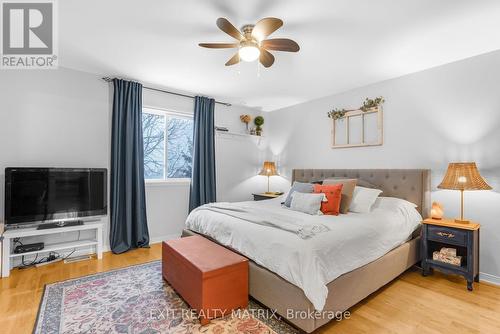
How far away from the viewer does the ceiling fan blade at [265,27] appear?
1931 mm

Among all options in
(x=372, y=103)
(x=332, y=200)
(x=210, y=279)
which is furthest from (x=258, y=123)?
(x=210, y=279)

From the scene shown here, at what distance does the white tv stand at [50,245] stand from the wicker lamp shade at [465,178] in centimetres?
414

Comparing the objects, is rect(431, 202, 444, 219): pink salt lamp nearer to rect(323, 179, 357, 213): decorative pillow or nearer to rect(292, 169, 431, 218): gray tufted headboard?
rect(292, 169, 431, 218): gray tufted headboard

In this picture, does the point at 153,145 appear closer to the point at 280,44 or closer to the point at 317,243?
the point at 280,44

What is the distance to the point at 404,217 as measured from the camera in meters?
2.84

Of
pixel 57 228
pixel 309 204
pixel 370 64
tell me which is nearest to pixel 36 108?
pixel 57 228

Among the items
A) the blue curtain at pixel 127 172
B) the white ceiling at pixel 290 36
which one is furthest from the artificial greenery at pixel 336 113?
the blue curtain at pixel 127 172

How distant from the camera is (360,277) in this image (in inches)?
82.4

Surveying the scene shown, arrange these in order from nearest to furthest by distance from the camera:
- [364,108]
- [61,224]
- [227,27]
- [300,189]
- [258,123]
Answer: [227,27] → [61,224] → [300,189] → [364,108] → [258,123]

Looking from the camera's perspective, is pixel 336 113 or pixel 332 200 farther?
pixel 336 113

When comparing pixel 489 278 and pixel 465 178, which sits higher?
pixel 465 178

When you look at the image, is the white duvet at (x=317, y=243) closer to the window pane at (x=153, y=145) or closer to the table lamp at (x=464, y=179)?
the table lamp at (x=464, y=179)

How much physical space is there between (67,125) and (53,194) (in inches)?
35.8

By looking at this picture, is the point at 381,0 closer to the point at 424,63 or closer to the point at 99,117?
the point at 424,63
